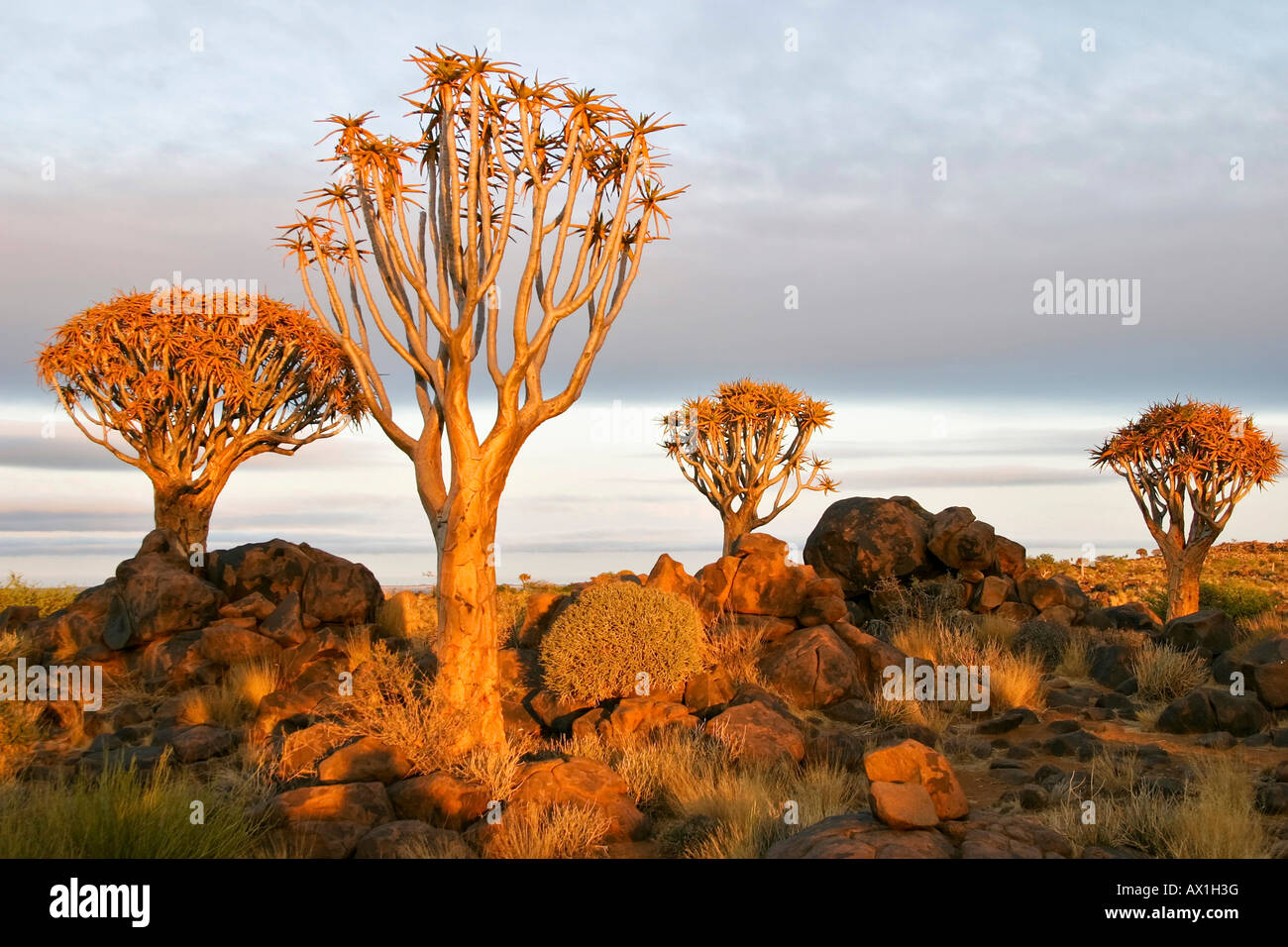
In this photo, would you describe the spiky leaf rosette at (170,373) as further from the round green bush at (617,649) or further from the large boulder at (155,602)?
the round green bush at (617,649)

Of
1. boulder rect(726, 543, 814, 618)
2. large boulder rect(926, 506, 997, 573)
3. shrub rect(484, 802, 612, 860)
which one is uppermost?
large boulder rect(926, 506, 997, 573)

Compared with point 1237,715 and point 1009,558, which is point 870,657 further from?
point 1009,558

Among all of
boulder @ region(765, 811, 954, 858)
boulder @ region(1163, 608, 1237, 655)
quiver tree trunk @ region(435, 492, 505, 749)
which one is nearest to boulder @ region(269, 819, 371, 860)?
quiver tree trunk @ region(435, 492, 505, 749)

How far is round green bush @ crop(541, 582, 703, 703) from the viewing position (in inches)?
477

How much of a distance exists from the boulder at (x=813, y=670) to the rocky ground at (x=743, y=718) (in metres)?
0.03

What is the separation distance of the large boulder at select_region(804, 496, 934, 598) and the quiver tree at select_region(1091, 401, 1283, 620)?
→ 5777 millimetres

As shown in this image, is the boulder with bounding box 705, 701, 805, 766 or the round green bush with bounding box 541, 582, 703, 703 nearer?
the boulder with bounding box 705, 701, 805, 766

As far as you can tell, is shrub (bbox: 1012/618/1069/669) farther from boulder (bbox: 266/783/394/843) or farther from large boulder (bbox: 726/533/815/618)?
boulder (bbox: 266/783/394/843)

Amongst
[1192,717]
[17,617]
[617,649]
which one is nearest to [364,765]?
[617,649]

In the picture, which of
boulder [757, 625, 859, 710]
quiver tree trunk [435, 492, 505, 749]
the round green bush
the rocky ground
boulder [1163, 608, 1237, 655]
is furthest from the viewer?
boulder [1163, 608, 1237, 655]

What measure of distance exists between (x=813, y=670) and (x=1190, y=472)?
39.3 ft

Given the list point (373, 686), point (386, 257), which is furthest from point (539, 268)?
point (373, 686)

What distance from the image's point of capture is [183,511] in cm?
1827
